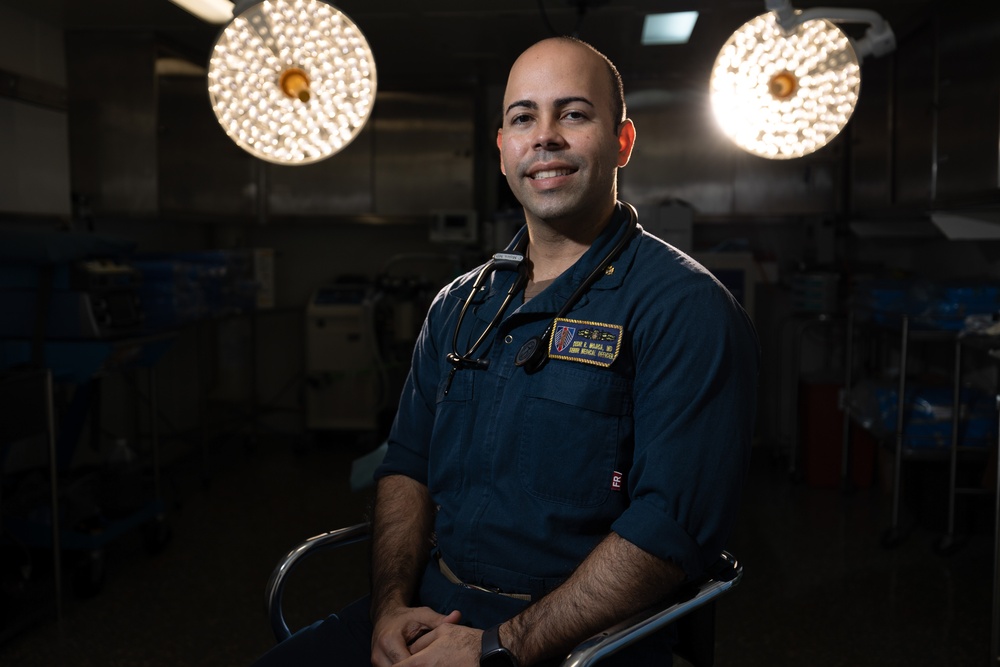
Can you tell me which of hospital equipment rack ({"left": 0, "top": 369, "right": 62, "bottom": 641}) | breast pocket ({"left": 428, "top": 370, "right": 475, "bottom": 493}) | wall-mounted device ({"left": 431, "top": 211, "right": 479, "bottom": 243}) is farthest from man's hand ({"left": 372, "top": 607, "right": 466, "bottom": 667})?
wall-mounted device ({"left": 431, "top": 211, "right": 479, "bottom": 243})

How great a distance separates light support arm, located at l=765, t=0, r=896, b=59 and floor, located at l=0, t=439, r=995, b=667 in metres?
1.74

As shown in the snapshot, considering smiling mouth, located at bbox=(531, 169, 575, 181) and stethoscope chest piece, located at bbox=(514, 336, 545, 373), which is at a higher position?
smiling mouth, located at bbox=(531, 169, 575, 181)

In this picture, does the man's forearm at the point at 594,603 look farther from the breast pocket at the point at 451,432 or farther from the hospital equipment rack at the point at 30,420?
the hospital equipment rack at the point at 30,420

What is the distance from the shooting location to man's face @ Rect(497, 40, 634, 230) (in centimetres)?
136

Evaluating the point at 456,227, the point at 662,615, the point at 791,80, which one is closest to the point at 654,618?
the point at 662,615

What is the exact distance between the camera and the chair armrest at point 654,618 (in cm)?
106

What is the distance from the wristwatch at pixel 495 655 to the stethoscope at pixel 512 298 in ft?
1.36

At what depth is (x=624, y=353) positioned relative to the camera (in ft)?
4.29

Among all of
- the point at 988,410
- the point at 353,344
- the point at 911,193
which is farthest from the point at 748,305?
the point at 353,344

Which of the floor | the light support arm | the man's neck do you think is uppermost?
the light support arm

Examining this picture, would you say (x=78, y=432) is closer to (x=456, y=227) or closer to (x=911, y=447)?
(x=456, y=227)

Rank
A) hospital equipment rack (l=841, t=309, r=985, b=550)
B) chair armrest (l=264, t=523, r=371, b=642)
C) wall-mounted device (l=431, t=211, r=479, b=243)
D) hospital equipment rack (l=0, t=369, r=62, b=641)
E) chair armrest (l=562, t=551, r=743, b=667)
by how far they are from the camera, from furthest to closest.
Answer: wall-mounted device (l=431, t=211, r=479, b=243) < hospital equipment rack (l=841, t=309, r=985, b=550) < hospital equipment rack (l=0, t=369, r=62, b=641) < chair armrest (l=264, t=523, r=371, b=642) < chair armrest (l=562, t=551, r=743, b=667)

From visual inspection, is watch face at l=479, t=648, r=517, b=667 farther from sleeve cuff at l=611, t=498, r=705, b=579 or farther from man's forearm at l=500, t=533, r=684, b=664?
sleeve cuff at l=611, t=498, r=705, b=579

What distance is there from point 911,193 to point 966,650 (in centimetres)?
204
